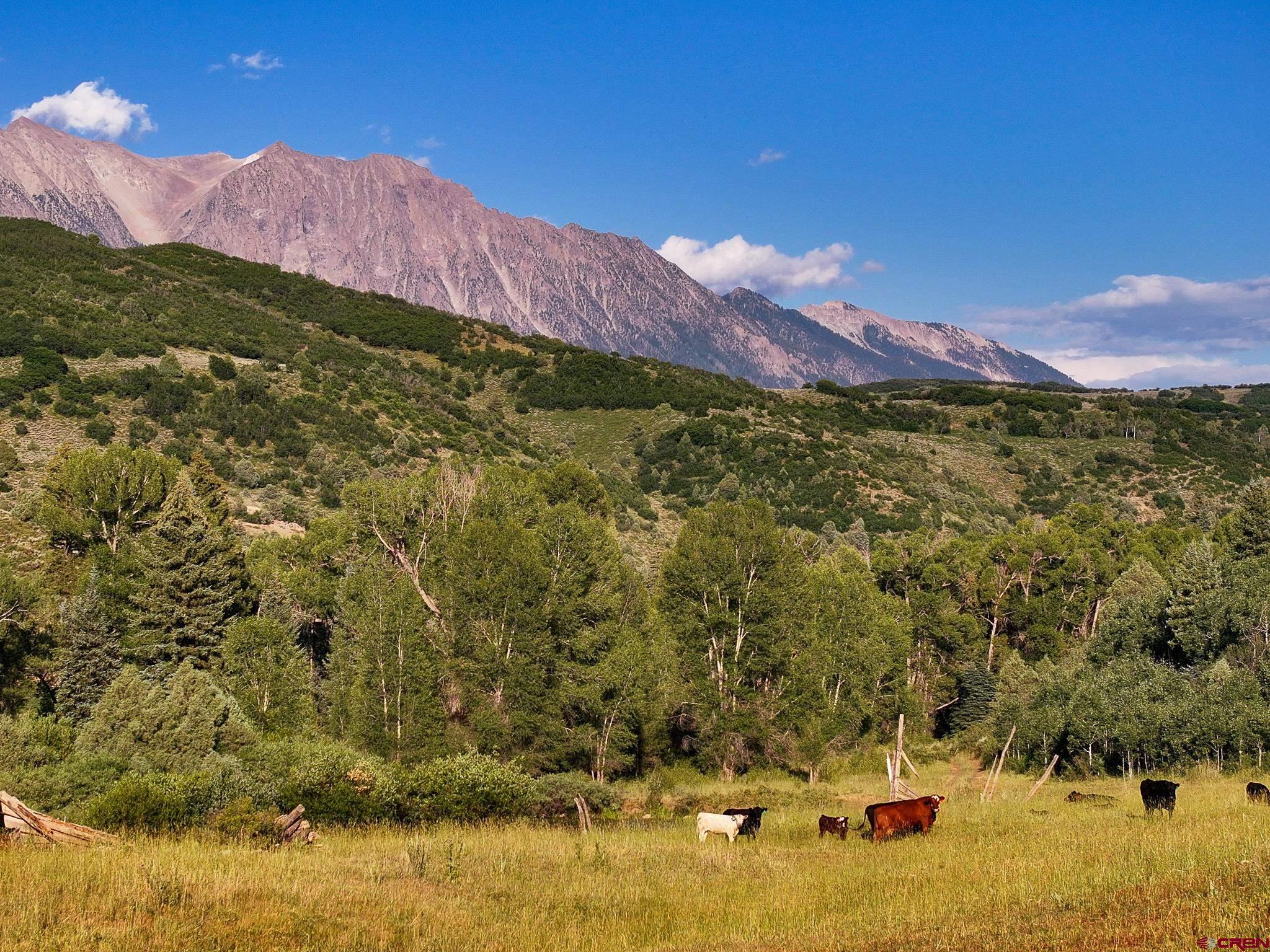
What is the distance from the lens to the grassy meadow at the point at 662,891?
34.8 feet

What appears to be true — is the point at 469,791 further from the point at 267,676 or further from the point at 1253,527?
the point at 1253,527

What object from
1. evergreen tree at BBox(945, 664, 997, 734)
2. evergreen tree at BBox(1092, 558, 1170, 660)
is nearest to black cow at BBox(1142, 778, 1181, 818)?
evergreen tree at BBox(1092, 558, 1170, 660)

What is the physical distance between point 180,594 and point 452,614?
39.7 feet

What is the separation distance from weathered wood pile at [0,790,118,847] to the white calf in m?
13.2

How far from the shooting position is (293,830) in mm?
17891

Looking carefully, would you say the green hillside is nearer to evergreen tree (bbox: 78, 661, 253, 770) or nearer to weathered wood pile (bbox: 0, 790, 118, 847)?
evergreen tree (bbox: 78, 661, 253, 770)

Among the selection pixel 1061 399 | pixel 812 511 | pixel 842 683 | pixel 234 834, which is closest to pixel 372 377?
pixel 812 511

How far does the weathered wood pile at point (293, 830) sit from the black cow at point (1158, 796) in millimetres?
19687

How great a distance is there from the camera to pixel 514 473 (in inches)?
1768

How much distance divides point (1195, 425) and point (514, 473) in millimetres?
131624

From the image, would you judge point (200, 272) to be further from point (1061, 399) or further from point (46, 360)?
point (1061, 399)

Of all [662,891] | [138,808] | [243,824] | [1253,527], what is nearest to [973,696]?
[1253,527]

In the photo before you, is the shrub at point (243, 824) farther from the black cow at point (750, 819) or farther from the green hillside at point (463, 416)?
the green hillside at point (463, 416)

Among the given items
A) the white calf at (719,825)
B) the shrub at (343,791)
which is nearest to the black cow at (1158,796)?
the white calf at (719,825)
